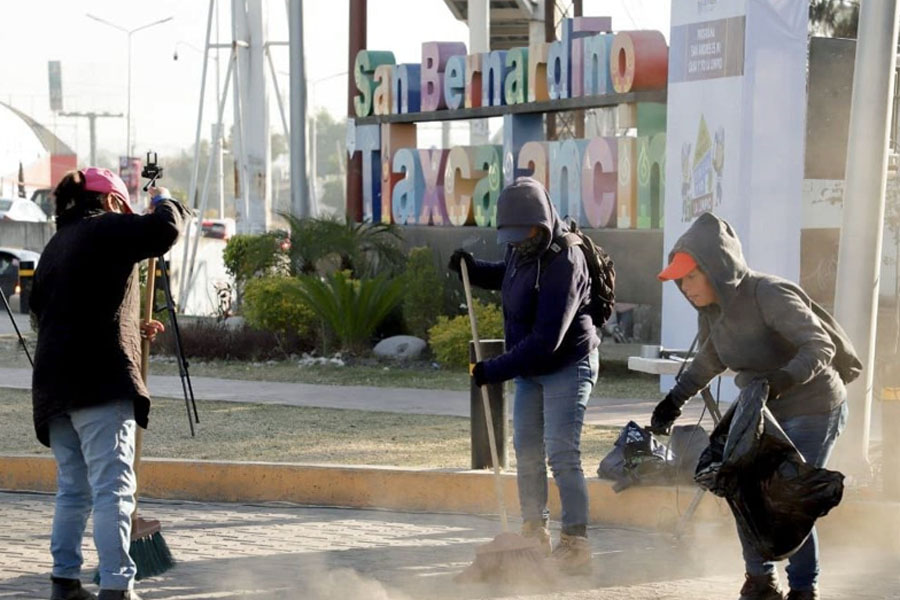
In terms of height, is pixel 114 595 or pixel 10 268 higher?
pixel 114 595

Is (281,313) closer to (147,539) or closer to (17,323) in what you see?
(17,323)

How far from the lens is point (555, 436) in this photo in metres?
7.52

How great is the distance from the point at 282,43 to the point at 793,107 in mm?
17200

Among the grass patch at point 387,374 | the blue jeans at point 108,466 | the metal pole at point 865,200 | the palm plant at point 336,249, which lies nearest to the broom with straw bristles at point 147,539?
the blue jeans at point 108,466

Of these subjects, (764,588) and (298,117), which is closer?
(764,588)

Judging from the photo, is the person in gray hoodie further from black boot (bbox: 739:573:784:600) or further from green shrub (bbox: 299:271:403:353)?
green shrub (bbox: 299:271:403:353)

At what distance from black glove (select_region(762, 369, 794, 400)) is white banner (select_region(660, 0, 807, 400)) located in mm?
6858

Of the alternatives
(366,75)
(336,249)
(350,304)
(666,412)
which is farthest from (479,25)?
(666,412)

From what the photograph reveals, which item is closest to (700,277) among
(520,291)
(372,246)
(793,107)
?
(520,291)

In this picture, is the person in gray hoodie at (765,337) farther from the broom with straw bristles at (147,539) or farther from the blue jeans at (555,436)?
the broom with straw bristles at (147,539)

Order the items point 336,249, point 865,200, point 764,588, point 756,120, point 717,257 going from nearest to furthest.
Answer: point 717,257 → point 764,588 → point 865,200 → point 756,120 → point 336,249

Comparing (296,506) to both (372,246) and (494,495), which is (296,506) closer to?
(494,495)

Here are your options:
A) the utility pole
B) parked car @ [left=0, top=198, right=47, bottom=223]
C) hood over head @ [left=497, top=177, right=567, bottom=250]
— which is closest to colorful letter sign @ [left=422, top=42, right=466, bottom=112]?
hood over head @ [left=497, top=177, right=567, bottom=250]

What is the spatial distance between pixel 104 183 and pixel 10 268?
24.6 m
